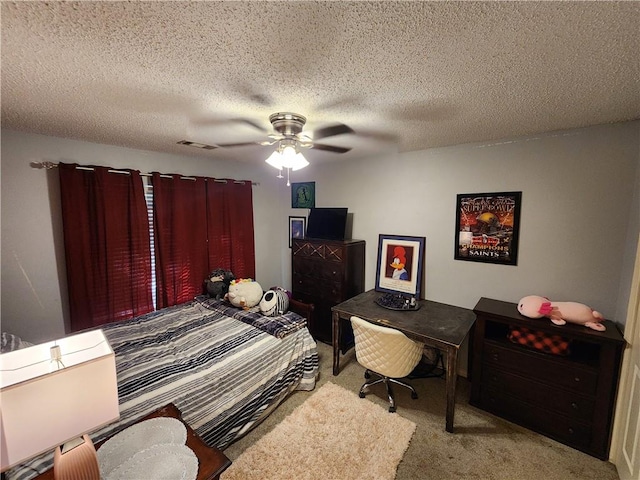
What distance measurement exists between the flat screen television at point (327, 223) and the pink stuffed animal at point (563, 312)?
188 cm

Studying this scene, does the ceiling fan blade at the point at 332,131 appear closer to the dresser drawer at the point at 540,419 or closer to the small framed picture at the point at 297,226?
the small framed picture at the point at 297,226

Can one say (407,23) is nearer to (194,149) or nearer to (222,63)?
(222,63)

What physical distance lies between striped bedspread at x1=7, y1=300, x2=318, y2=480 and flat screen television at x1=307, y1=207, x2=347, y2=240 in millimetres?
1249

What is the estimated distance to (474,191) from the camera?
8.24ft

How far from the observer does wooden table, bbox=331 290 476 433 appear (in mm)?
1990

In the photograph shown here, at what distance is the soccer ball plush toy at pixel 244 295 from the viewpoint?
2938mm

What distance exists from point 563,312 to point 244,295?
282 cm

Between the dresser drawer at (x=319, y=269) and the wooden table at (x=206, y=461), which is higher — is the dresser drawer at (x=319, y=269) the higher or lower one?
the higher one

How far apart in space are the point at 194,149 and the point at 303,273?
1893mm

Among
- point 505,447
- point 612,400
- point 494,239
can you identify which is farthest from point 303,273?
point 612,400

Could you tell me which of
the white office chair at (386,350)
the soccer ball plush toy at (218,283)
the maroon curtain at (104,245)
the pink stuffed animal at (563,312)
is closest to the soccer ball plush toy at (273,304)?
the soccer ball plush toy at (218,283)

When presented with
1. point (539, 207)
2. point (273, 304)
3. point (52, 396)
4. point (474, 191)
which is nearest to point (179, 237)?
point (273, 304)

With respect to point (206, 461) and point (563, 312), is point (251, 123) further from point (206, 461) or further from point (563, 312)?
point (563, 312)

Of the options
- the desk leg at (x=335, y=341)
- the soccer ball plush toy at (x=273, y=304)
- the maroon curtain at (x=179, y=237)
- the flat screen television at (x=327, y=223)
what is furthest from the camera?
the flat screen television at (x=327, y=223)
